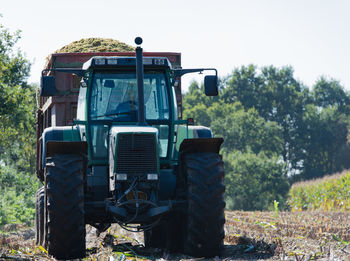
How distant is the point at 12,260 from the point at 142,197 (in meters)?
2.08

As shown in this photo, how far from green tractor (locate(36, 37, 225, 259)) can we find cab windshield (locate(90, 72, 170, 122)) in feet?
0.05

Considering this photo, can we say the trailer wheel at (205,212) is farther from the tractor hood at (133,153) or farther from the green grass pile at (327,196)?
the green grass pile at (327,196)

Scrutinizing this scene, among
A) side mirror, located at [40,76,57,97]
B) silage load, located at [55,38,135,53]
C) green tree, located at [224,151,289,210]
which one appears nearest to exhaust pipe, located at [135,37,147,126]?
side mirror, located at [40,76,57,97]

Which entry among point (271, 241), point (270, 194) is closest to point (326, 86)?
point (270, 194)

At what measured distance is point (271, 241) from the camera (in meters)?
10.0

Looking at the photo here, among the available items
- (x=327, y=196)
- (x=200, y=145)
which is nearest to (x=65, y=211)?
(x=200, y=145)

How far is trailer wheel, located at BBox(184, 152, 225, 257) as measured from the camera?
881 cm

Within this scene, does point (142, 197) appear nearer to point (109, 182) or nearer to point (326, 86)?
point (109, 182)

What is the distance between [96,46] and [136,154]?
471cm

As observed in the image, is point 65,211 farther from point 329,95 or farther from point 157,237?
point 329,95

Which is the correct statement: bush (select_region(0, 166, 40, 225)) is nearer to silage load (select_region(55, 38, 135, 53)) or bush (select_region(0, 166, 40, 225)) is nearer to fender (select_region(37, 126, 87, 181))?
silage load (select_region(55, 38, 135, 53))

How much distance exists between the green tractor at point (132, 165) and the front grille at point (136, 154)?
0.5 inches

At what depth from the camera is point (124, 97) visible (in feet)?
31.7

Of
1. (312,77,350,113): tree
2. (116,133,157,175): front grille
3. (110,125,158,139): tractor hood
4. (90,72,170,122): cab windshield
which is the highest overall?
(312,77,350,113): tree
